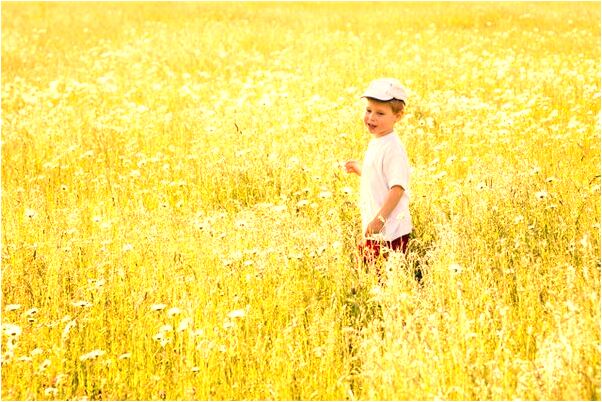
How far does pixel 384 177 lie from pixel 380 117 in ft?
1.26

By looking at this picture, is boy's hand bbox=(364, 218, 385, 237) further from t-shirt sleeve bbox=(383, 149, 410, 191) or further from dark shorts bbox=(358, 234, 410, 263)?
t-shirt sleeve bbox=(383, 149, 410, 191)

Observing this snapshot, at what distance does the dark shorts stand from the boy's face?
71 centimetres

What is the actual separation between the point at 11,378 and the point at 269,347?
1.23 meters

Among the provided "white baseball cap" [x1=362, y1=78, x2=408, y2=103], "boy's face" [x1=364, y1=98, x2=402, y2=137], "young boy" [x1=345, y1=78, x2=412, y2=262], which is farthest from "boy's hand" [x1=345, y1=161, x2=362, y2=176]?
"white baseball cap" [x1=362, y1=78, x2=408, y2=103]

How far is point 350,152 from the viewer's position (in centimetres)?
642

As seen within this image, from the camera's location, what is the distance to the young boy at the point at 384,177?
4121 millimetres

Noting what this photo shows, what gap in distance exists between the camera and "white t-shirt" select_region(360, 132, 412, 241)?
4164mm

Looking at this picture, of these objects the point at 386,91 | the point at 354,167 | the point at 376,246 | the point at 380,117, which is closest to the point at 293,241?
the point at 376,246

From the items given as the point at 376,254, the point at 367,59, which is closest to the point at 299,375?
the point at 376,254

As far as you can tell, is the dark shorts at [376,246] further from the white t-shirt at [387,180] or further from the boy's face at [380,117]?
the boy's face at [380,117]


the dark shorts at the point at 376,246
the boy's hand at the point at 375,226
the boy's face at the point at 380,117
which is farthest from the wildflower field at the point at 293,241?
the boy's face at the point at 380,117

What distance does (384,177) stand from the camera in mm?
4289

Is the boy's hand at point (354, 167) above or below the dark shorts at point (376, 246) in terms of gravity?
above

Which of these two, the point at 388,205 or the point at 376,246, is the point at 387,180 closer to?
the point at 388,205
